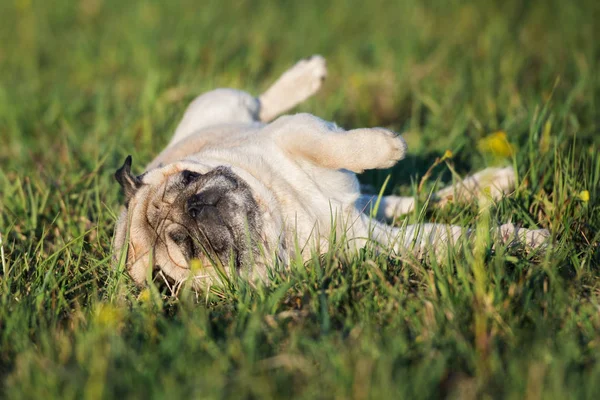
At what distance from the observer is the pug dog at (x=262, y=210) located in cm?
281

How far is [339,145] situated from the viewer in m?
3.00

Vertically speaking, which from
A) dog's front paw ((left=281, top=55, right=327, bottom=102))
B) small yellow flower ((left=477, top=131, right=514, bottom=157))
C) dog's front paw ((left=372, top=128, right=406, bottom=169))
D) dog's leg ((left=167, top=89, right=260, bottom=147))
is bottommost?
small yellow flower ((left=477, top=131, right=514, bottom=157))

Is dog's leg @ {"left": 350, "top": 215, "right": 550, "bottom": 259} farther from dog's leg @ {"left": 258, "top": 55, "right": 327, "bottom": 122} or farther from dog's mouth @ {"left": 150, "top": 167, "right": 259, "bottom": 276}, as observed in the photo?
dog's leg @ {"left": 258, "top": 55, "right": 327, "bottom": 122}

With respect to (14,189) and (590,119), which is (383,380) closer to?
(14,189)

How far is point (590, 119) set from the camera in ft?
14.5

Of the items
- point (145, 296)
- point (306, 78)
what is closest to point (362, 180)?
point (306, 78)

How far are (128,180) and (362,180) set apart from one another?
1664mm

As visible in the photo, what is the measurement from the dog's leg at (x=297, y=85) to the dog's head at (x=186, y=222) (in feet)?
5.36

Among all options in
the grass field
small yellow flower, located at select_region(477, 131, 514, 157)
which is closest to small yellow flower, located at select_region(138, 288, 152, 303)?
the grass field

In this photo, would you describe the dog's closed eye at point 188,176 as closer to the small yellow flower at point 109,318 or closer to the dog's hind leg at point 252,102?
the small yellow flower at point 109,318

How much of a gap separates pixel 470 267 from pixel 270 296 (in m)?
0.83

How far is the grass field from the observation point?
2018 millimetres

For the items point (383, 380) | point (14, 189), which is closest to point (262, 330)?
point (383, 380)

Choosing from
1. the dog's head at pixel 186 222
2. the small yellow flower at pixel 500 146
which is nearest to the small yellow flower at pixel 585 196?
the small yellow flower at pixel 500 146
